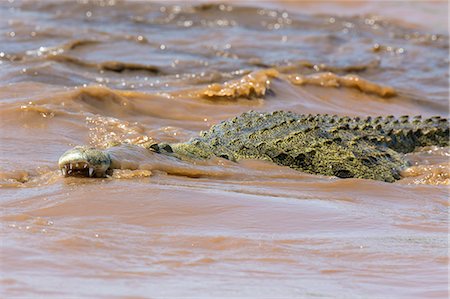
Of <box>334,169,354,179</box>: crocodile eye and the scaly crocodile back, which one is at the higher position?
the scaly crocodile back

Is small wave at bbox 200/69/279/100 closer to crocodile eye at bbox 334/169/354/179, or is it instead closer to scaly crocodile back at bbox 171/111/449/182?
scaly crocodile back at bbox 171/111/449/182

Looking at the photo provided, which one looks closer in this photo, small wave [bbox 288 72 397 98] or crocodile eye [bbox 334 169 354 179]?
crocodile eye [bbox 334 169 354 179]

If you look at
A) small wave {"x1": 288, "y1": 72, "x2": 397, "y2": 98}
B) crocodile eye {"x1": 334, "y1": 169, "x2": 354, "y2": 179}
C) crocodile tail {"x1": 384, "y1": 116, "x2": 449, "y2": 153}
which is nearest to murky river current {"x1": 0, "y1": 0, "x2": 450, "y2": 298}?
small wave {"x1": 288, "y1": 72, "x2": 397, "y2": 98}

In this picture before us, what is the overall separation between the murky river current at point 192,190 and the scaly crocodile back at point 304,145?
0.50ft

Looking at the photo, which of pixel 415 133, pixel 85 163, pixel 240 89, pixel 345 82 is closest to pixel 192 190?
pixel 85 163

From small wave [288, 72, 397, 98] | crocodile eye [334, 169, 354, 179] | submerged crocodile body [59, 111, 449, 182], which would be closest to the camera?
submerged crocodile body [59, 111, 449, 182]

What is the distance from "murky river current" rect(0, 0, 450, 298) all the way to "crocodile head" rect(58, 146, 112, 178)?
Answer: 7 cm

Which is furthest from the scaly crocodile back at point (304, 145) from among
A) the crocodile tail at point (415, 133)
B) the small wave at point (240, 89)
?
the small wave at point (240, 89)

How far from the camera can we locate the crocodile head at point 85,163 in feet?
14.3

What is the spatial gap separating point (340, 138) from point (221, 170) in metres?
1.13

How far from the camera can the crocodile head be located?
171 inches

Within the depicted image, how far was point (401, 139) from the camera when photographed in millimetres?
6531

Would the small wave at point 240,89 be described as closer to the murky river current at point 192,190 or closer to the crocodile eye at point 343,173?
the murky river current at point 192,190

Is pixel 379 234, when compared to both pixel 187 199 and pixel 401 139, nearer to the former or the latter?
pixel 187 199
